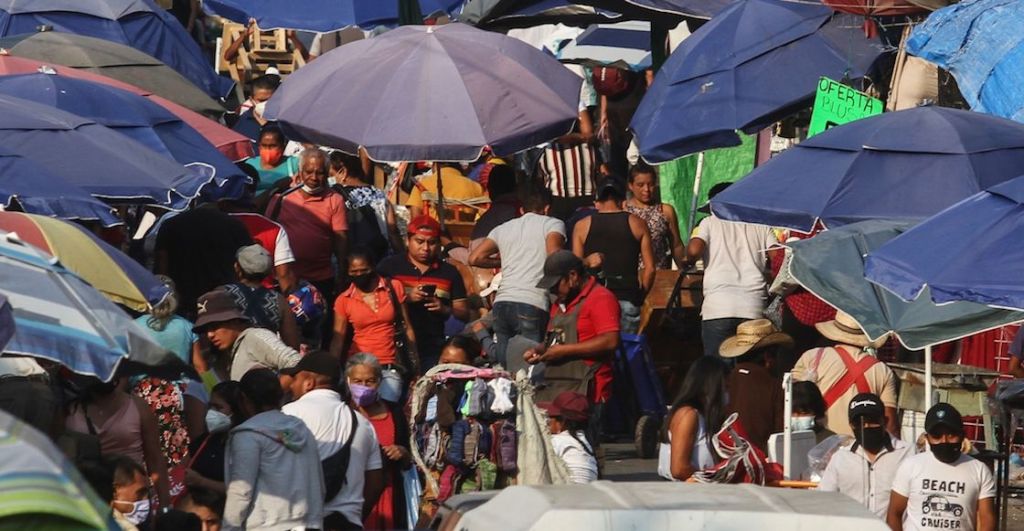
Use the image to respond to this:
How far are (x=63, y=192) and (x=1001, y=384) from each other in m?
5.33

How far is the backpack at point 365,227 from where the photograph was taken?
15562 mm

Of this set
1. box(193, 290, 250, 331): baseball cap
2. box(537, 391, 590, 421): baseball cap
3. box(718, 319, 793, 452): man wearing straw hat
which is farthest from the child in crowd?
box(193, 290, 250, 331): baseball cap

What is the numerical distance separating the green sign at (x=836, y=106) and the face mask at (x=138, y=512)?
20.5 feet

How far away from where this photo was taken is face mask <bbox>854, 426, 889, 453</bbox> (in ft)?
34.3

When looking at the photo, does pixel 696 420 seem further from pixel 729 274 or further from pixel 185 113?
pixel 185 113

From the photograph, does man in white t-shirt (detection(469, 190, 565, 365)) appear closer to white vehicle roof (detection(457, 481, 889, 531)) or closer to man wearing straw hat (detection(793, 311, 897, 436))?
man wearing straw hat (detection(793, 311, 897, 436))

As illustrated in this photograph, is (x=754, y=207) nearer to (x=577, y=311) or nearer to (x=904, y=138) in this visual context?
(x=904, y=138)

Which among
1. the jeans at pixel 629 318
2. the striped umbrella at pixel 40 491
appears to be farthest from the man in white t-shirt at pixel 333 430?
the striped umbrella at pixel 40 491

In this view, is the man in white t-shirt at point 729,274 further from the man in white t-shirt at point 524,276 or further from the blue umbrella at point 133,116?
the blue umbrella at point 133,116

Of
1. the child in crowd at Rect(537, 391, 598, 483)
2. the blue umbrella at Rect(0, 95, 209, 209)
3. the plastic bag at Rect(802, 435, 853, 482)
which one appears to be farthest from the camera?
the child in crowd at Rect(537, 391, 598, 483)

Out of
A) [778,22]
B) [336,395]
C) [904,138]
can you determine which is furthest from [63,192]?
[778,22]

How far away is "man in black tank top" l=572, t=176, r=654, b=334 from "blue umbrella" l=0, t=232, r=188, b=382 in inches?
274

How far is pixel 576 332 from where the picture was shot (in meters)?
13.7

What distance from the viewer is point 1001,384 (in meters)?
12.5
